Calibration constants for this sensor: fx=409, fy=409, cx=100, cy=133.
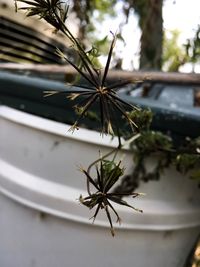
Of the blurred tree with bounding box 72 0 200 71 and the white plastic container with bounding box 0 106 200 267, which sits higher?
the blurred tree with bounding box 72 0 200 71

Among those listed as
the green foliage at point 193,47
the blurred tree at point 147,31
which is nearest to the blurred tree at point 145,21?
the blurred tree at point 147,31

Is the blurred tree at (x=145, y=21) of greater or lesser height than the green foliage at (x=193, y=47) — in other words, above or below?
above

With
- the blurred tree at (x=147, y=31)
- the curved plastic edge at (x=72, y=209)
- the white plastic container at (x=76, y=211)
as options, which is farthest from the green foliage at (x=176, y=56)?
the curved plastic edge at (x=72, y=209)

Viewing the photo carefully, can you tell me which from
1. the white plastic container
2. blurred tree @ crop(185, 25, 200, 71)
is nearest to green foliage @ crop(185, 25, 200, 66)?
blurred tree @ crop(185, 25, 200, 71)

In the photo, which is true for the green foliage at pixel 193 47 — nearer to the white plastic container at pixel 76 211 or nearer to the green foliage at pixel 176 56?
the green foliage at pixel 176 56

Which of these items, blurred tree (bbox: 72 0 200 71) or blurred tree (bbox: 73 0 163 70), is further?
blurred tree (bbox: 73 0 163 70)

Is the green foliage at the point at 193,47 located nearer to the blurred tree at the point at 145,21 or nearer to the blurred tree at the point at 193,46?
the blurred tree at the point at 193,46

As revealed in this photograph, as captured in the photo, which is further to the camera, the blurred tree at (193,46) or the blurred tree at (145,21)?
the blurred tree at (145,21)

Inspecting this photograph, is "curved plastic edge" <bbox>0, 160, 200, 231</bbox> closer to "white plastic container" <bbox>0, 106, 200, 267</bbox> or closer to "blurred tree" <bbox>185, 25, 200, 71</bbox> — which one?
"white plastic container" <bbox>0, 106, 200, 267</bbox>

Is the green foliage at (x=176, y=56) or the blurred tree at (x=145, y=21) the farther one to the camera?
the blurred tree at (x=145, y=21)
